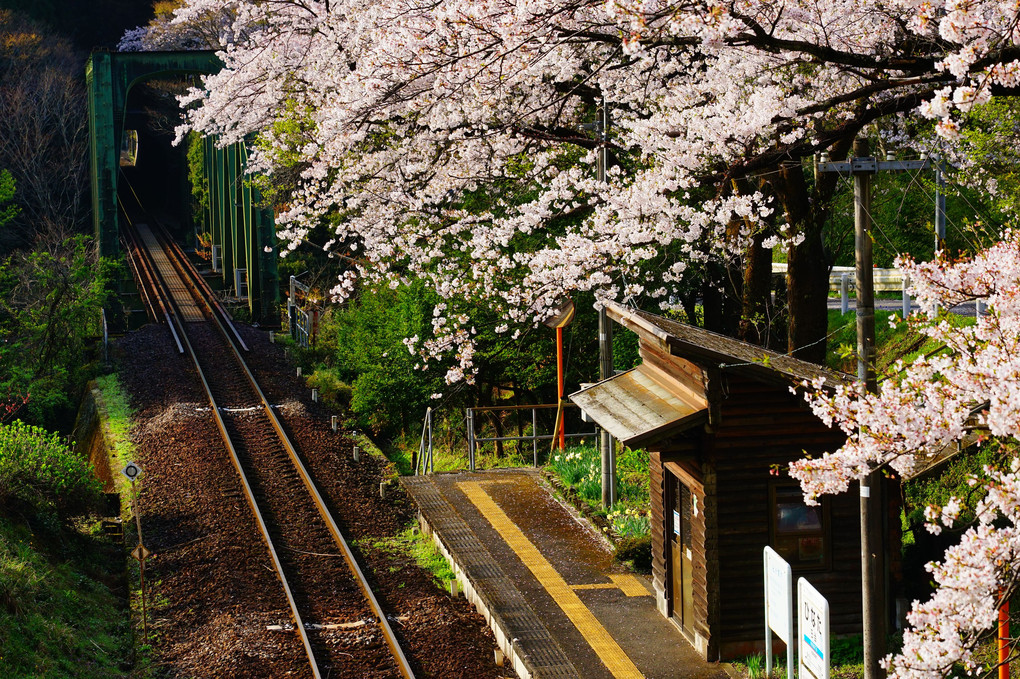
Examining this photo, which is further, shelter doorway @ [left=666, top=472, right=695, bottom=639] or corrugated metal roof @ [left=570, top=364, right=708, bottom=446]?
shelter doorway @ [left=666, top=472, right=695, bottom=639]

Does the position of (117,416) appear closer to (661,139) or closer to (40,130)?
(661,139)

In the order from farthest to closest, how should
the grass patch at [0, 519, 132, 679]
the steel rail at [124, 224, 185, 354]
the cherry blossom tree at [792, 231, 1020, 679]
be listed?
the steel rail at [124, 224, 185, 354] → the grass patch at [0, 519, 132, 679] → the cherry blossom tree at [792, 231, 1020, 679]

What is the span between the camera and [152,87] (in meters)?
57.2

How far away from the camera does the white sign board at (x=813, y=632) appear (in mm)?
7160

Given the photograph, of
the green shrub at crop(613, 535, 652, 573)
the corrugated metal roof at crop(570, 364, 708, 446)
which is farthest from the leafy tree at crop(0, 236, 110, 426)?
the corrugated metal roof at crop(570, 364, 708, 446)

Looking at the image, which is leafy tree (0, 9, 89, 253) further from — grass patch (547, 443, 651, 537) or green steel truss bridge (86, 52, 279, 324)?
grass patch (547, 443, 651, 537)

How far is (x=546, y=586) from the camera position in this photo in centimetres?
1241

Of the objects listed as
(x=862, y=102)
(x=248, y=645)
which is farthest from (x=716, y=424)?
(x=248, y=645)

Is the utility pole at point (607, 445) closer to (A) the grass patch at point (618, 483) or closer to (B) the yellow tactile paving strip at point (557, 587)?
(A) the grass patch at point (618, 483)

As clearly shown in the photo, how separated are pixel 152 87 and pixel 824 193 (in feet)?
169

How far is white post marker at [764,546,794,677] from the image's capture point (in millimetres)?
8093

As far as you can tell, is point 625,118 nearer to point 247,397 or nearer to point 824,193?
point 824,193

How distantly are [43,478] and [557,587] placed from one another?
9558 millimetres

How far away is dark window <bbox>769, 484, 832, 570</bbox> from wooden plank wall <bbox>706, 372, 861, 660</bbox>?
0.08 meters
